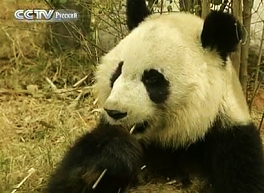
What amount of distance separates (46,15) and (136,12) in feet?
9.49

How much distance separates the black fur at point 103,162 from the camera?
368 cm

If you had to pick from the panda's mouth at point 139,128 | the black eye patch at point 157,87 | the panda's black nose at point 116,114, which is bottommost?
the panda's mouth at point 139,128

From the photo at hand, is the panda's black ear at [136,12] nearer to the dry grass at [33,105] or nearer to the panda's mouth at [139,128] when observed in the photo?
the panda's mouth at [139,128]

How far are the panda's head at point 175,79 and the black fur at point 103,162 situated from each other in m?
0.08

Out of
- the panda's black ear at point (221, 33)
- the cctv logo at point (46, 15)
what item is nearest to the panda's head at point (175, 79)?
the panda's black ear at point (221, 33)

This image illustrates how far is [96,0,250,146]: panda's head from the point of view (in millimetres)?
3760

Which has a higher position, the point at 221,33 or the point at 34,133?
the point at 221,33

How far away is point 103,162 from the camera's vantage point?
3.67 meters

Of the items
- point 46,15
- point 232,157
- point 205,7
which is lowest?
point 232,157

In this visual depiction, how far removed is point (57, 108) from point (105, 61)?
2230 mm

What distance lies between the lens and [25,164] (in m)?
5.04

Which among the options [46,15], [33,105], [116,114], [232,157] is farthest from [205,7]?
[46,15]

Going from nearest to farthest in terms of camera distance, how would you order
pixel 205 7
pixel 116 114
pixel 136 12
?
pixel 116 114 < pixel 136 12 < pixel 205 7

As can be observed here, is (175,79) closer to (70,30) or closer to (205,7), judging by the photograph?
(205,7)
